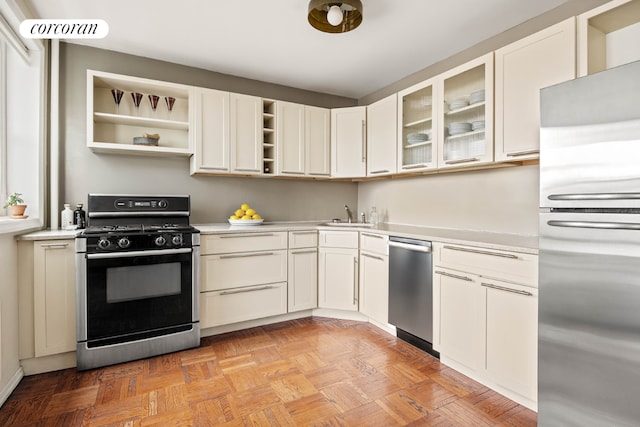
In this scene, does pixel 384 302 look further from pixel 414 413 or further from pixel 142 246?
pixel 142 246

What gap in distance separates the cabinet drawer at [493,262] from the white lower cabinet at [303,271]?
131 cm

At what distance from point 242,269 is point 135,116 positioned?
171cm

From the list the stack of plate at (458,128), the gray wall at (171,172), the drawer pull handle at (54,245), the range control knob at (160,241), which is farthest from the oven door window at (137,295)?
the stack of plate at (458,128)

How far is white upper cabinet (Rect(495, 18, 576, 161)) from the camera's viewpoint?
1933mm

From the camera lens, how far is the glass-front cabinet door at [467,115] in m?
2.35

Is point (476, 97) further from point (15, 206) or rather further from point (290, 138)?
point (15, 206)

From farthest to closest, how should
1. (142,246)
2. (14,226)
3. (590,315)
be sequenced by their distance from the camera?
1. (142,246)
2. (14,226)
3. (590,315)

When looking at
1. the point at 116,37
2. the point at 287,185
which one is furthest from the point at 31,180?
the point at 287,185

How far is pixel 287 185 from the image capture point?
3797 mm

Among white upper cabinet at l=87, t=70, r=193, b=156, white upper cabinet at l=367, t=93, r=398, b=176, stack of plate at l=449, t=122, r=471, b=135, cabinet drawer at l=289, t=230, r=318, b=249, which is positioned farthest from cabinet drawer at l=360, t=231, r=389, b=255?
white upper cabinet at l=87, t=70, r=193, b=156

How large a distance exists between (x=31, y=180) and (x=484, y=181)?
3589 millimetres

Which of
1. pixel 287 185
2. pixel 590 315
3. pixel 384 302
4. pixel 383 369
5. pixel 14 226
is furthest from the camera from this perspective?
pixel 287 185

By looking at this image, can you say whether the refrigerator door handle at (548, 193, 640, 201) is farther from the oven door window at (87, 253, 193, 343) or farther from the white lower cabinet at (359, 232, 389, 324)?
the oven door window at (87, 253, 193, 343)

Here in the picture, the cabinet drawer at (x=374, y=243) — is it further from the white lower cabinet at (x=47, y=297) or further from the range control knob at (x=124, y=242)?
the white lower cabinet at (x=47, y=297)
